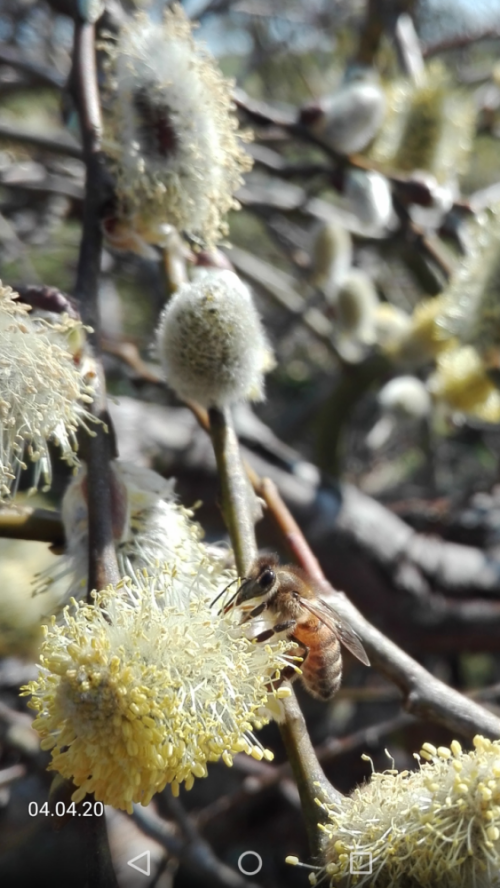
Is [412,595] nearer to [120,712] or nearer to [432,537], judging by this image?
[432,537]

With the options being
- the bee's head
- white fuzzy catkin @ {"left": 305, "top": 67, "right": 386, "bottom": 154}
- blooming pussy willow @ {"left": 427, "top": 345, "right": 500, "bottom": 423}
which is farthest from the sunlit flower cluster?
the bee's head

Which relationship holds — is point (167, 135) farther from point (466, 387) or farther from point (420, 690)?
point (466, 387)

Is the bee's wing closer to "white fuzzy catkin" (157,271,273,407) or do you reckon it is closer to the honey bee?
the honey bee

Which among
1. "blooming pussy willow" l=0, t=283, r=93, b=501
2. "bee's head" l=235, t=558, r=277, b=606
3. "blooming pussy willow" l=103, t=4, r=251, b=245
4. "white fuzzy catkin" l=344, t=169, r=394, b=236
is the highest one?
"blooming pussy willow" l=103, t=4, r=251, b=245

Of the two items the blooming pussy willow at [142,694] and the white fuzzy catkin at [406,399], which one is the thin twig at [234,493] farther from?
the white fuzzy catkin at [406,399]

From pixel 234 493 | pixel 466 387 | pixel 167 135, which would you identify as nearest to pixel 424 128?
pixel 466 387

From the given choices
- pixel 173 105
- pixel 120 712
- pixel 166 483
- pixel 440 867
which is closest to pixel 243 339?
pixel 166 483
